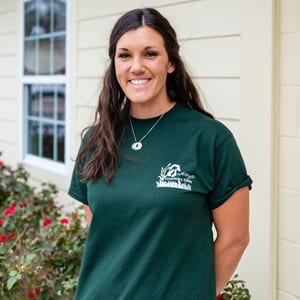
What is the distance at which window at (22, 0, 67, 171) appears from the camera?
5223 mm

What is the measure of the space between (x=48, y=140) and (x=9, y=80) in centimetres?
89

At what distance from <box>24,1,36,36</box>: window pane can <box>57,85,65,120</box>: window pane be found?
83 cm

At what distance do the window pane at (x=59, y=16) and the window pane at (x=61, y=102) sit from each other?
51 cm

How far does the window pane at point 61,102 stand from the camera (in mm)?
5209

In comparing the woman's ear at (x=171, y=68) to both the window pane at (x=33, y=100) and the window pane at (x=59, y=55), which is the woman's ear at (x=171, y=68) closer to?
the window pane at (x=59, y=55)

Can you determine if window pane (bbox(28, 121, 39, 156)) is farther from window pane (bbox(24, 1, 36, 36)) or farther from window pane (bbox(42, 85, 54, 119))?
window pane (bbox(24, 1, 36, 36))

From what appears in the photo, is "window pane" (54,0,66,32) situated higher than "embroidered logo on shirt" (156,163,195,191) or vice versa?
"window pane" (54,0,66,32)

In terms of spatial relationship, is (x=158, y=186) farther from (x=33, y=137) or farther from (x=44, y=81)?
(x=33, y=137)

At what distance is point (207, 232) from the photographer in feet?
6.35

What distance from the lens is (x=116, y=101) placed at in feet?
7.29

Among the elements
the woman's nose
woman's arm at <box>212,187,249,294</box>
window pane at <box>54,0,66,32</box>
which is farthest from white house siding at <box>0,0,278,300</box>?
the woman's nose

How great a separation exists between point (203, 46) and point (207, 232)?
5.29 feet

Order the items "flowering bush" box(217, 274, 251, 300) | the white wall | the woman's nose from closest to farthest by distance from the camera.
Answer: the woman's nose
"flowering bush" box(217, 274, 251, 300)
the white wall

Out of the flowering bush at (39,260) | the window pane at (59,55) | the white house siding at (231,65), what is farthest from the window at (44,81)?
the flowering bush at (39,260)
